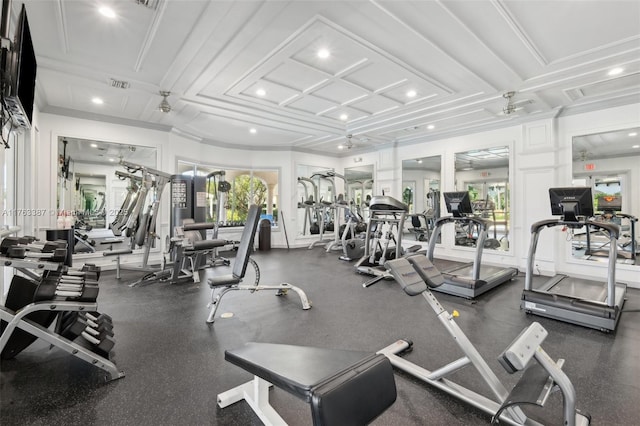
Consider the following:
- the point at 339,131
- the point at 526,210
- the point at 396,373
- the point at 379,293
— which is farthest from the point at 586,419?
the point at 339,131

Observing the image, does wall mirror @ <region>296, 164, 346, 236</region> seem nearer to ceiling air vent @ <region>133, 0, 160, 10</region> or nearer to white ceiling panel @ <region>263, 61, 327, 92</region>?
white ceiling panel @ <region>263, 61, 327, 92</region>

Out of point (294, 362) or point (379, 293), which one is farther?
point (379, 293)

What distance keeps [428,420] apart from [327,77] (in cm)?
386

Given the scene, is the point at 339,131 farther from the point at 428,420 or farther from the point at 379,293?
the point at 428,420

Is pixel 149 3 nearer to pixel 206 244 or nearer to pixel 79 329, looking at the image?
pixel 79 329

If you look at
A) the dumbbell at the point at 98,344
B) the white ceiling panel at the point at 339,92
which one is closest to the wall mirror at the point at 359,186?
the white ceiling panel at the point at 339,92

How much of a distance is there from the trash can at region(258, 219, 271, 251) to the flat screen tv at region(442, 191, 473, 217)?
5101 mm

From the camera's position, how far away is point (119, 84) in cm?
413

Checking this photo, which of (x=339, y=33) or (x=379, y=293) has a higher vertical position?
(x=339, y=33)

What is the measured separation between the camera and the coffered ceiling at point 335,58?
2668 mm

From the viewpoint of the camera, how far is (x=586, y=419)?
160 centimetres

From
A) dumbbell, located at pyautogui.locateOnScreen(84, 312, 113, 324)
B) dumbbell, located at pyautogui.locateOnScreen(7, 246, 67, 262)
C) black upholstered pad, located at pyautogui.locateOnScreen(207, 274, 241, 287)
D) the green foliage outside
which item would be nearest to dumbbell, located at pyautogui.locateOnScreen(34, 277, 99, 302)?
dumbbell, located at pyautogui.locateOnScreen(7, 246, 67, 262)

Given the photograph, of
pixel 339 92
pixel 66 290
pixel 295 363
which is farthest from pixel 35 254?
pixel 339 92

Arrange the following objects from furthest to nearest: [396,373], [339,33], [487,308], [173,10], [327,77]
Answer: [327,77] < [487,308] < [339,33] < [173,10] < [396,373]
